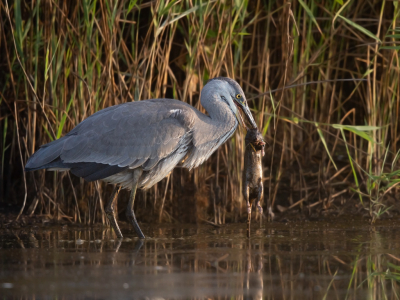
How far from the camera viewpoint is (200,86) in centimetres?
611

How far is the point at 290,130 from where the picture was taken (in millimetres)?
6898

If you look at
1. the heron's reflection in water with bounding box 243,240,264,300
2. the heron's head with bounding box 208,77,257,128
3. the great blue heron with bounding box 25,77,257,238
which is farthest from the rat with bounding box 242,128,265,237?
the heron's reflection in water with bounding box 243,240,264,300

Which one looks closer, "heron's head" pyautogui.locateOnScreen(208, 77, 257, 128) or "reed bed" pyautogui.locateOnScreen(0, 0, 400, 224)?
"heron's head" pyautogui.locateOnScreen(208, 77, 257, 128)

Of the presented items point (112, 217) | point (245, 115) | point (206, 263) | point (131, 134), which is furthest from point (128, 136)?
point (206, 263)

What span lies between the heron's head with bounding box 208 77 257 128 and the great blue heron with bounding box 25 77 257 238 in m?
0.32

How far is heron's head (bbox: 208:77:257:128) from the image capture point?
5.74 meters

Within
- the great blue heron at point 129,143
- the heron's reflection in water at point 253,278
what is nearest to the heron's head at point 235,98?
the great blue heron at point 129,143

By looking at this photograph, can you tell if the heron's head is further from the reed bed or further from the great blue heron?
the great blue heron

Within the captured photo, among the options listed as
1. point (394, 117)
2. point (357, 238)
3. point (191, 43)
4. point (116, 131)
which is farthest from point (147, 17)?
point (357, 238)

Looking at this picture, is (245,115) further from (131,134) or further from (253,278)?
(253,278)

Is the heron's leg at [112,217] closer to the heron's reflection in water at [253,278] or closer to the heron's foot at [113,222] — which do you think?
the heron's foot at [113,222]

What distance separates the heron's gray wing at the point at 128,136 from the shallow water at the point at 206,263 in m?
0.69

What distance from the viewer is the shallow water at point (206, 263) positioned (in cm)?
337

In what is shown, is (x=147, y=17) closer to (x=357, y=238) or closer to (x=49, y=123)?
(x=49, y=123)
